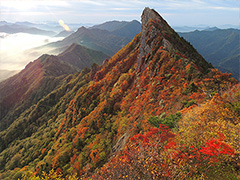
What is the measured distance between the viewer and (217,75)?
71.8ft

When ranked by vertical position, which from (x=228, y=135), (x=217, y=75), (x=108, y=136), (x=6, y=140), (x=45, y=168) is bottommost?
(x=6, y=140)

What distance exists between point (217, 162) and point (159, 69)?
24231mm

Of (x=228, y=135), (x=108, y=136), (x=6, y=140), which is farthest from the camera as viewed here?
(x=6, y=140)

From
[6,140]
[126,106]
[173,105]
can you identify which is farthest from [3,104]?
[173,105]

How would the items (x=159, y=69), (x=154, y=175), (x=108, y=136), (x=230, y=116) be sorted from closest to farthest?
(x=154, y=175) → (x=230, y=116) → (x=108, y=136) → (x=159, y=69)

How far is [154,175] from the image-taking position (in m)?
7.45

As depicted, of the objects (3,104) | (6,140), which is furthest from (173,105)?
(3,104)

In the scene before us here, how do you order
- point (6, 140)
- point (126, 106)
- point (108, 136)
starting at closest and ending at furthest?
point (108, 136), point (126, 106), point (6, 140)

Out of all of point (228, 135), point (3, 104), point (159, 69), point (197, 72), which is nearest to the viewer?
point (228, 135)

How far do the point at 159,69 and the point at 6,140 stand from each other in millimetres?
136750

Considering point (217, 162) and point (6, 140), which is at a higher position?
point (217, 162)

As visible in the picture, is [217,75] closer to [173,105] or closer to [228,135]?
[173,105]

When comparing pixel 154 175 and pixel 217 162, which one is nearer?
pixel 154 175

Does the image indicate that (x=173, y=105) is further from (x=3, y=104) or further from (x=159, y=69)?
(x=3, y=104)
